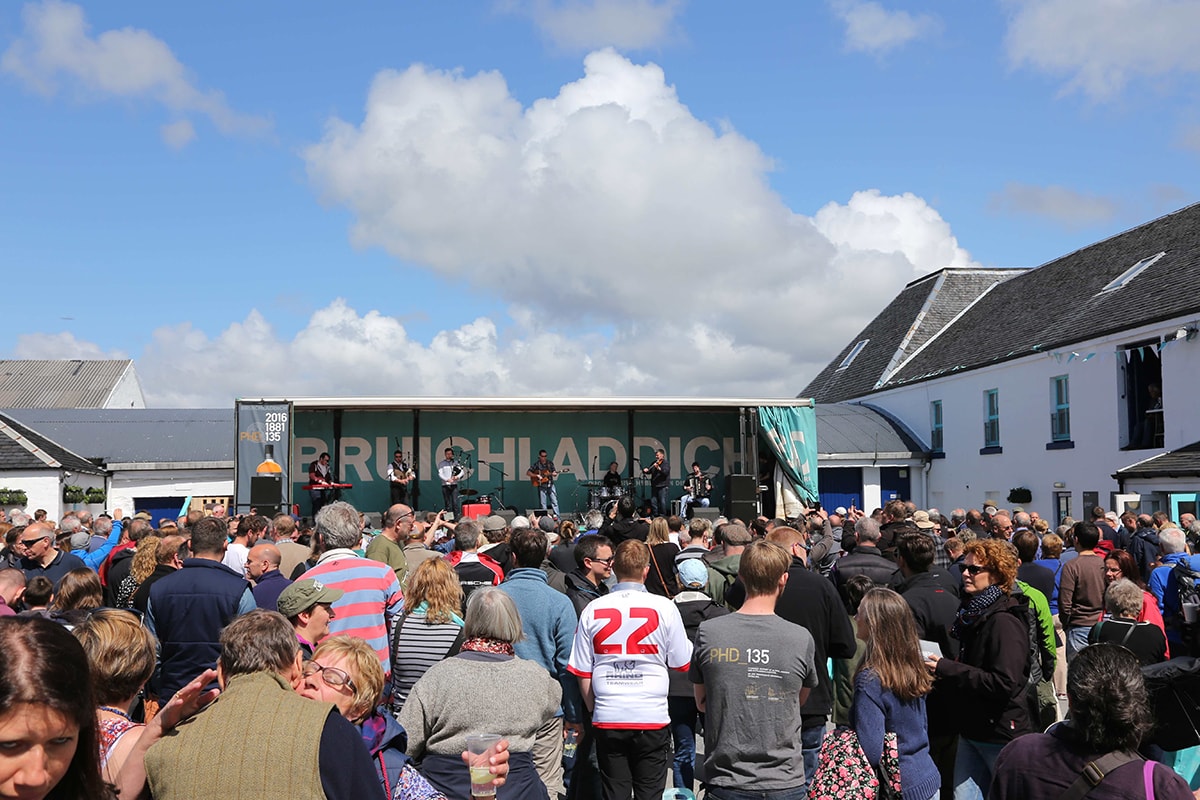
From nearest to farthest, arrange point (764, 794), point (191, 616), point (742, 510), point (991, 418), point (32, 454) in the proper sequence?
point (764, 794) → point (191, 616) → point (742, 510) → point (32, 454) → point (991, 418)

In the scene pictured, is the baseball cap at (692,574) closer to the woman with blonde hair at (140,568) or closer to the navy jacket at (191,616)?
the navy jacket at (191,616)

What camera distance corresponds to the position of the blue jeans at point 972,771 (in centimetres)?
414

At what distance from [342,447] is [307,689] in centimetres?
1867

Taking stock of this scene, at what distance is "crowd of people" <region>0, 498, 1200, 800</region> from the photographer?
94.6 inches

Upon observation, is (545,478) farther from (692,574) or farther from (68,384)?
(68,384)

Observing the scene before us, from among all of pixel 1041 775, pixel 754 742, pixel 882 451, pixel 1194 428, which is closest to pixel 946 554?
pixel 754 742

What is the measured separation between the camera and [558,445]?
72.2ft

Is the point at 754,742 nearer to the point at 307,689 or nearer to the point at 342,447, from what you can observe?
the point at 307,689

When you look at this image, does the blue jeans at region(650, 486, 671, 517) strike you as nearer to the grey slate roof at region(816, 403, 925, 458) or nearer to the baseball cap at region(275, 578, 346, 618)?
the grey slate roof at region(816, 403, 925, 458)

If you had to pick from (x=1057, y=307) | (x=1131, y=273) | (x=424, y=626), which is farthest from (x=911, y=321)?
(x=424, y=626)

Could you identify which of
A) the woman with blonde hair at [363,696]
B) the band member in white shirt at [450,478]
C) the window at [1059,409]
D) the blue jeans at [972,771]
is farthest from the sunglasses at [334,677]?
the window at [1059,409]

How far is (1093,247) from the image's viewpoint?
84.3 feet

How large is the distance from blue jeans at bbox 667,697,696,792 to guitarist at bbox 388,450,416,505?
1374 centimetres

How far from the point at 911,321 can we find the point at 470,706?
2936cm
